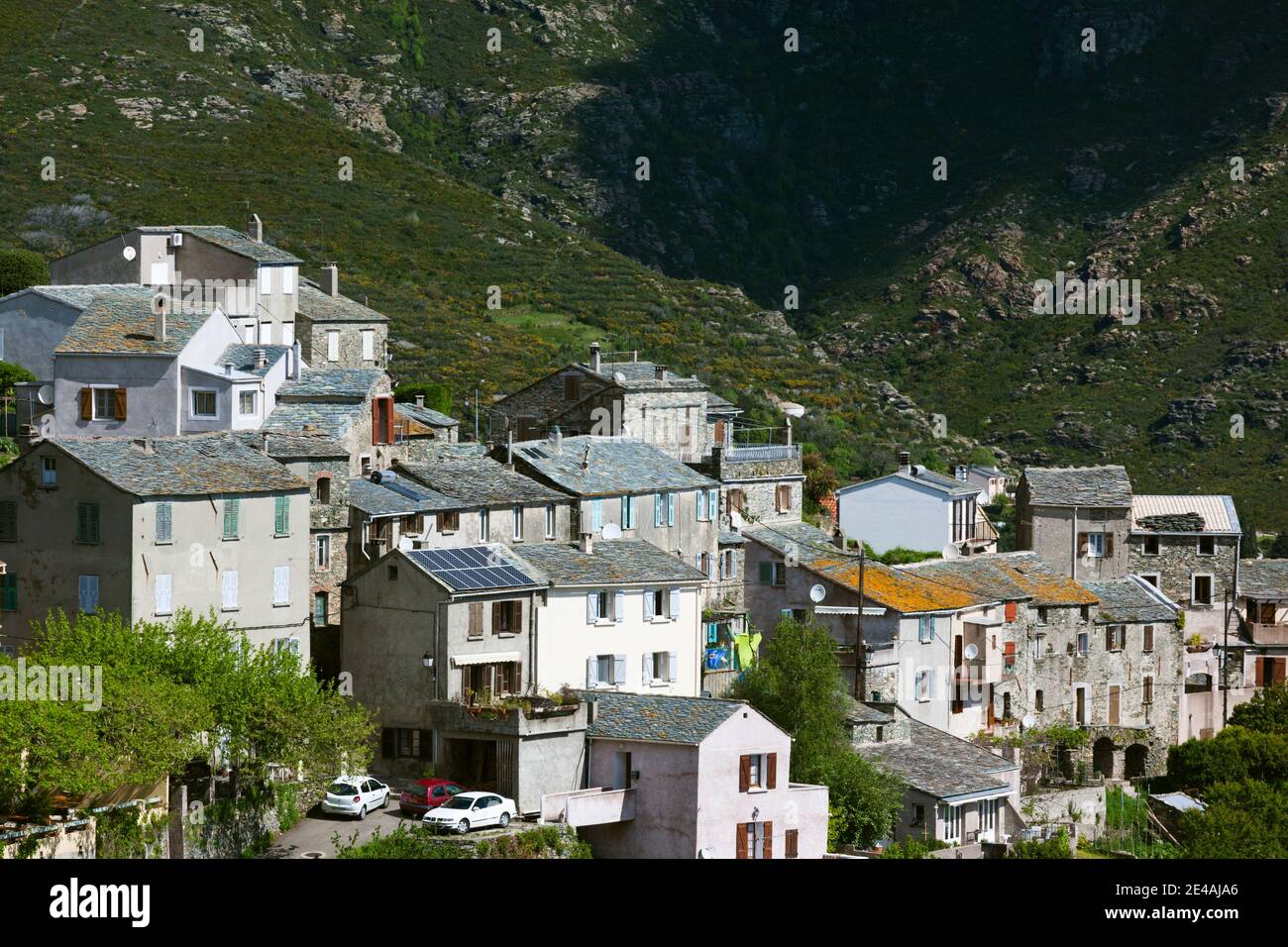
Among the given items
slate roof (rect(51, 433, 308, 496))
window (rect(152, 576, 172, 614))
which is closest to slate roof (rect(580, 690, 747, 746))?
slate roof (rect(51, 433, 308, 496))

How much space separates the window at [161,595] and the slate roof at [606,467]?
16718 millimetres

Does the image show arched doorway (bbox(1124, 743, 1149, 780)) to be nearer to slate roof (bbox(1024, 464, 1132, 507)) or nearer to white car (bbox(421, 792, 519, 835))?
slate roof (bbox(1024, 464, 1132, 507))

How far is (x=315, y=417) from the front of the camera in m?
73.1

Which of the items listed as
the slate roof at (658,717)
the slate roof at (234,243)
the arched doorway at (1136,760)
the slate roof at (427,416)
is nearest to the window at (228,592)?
the slate roof at (658,717)

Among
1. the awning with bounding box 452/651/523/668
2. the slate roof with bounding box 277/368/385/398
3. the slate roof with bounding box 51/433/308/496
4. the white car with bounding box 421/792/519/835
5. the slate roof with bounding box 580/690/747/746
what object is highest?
the slate roof with bounding box 277/368/385/398

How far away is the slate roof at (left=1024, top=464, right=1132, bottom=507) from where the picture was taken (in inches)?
3799

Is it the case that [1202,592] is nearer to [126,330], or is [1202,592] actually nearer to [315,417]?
[315,417]

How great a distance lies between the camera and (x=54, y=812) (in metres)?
48.8

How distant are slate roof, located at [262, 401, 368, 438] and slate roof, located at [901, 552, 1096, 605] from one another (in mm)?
23342

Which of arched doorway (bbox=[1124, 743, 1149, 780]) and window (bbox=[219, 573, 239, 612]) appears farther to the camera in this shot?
arched doorway (bbox=[1124, 743, 1149, 780])

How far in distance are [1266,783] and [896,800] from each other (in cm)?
2263

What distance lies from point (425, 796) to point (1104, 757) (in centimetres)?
3953
